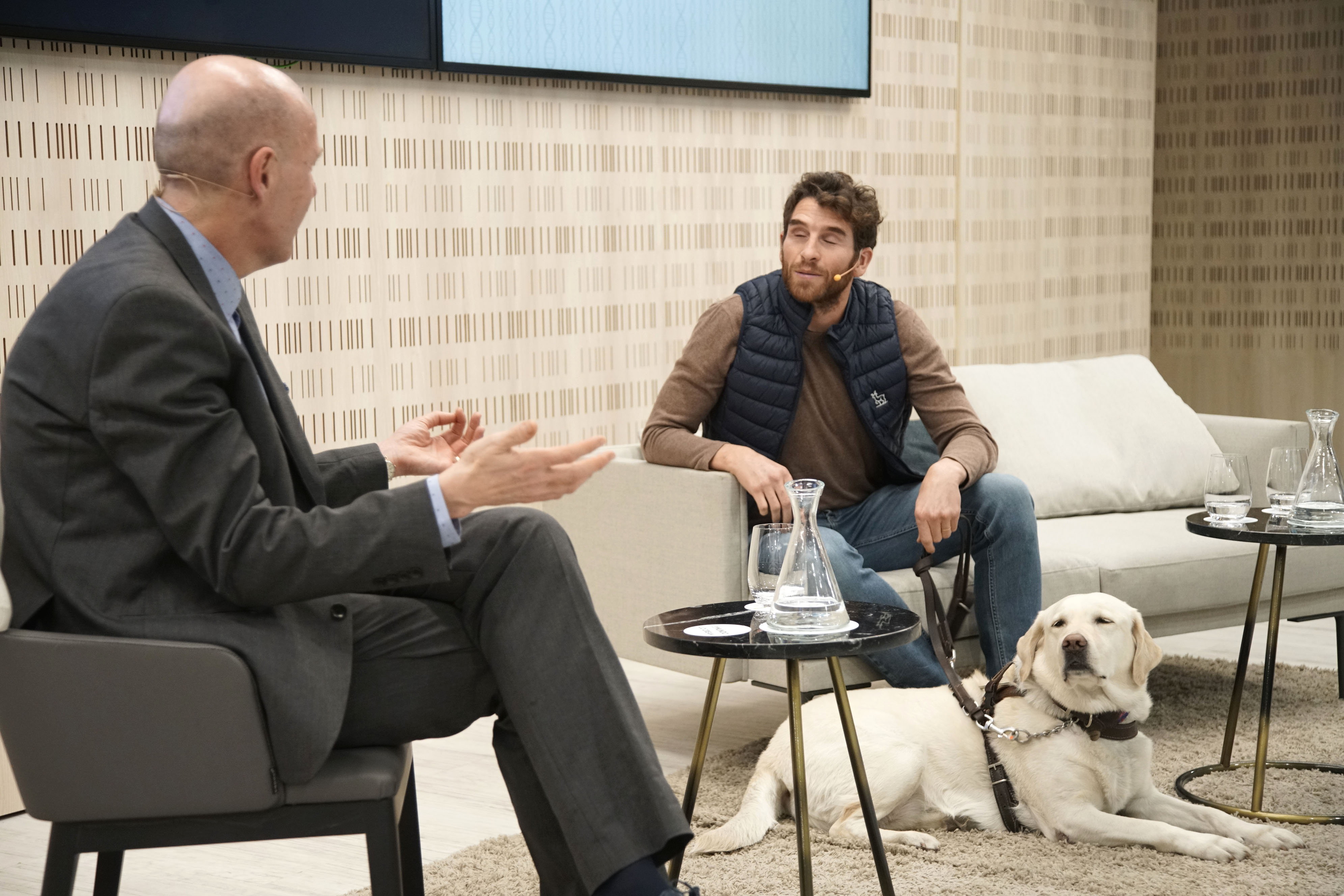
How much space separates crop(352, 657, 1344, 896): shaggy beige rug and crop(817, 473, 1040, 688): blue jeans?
1.42 feet

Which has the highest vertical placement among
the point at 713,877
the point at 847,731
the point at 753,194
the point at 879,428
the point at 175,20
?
the point at 175,20

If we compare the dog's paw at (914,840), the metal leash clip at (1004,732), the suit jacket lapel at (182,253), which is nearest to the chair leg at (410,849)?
the suit jacket lapel at (182,253)

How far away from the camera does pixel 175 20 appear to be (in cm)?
342

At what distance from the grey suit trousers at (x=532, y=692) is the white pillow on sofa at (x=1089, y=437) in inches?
100

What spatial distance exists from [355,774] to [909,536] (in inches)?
77.2

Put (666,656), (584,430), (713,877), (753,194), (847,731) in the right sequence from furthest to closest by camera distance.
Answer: (753,194), (584,430), (666,656), (713,877), (847,731)

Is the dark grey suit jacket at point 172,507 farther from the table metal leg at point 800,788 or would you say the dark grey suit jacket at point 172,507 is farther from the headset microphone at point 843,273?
the headset microphone at point 843,273

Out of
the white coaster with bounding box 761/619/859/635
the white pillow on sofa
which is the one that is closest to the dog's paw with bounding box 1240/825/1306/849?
the white coaster with bounding box 761/619/859/635

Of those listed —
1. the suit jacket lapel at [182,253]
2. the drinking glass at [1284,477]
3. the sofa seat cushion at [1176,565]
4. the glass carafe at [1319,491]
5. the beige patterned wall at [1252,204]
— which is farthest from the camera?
the beige patterned wall at [1252,204]

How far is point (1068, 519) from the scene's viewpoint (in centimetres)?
414

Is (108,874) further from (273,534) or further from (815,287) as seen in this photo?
(815,287)

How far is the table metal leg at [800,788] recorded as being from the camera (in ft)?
7.00

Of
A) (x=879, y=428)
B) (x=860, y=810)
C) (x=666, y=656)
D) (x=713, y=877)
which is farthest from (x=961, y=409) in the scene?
(x=713, y=877)

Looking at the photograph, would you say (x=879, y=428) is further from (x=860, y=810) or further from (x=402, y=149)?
(x=402, y=149)
